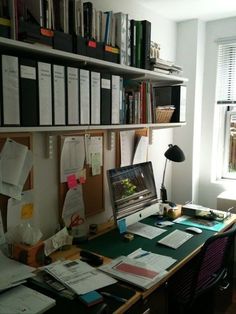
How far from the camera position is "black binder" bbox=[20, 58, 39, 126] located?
1.36 metres

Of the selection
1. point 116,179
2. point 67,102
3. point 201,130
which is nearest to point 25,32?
point 67,102

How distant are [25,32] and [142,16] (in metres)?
1.54

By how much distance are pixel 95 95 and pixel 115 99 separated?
19cm

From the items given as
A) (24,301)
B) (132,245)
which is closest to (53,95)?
(24,301)

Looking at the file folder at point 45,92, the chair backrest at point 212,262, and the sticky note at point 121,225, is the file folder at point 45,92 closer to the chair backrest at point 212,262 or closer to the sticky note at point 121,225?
the sticky note at point 121,225

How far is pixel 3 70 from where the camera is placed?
1.28 m

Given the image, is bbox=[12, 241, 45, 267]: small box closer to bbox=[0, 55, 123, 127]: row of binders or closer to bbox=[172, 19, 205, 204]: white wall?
bbox=[0, 55, 123, 127]: row of binders

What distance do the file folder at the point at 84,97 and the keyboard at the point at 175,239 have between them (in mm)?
915

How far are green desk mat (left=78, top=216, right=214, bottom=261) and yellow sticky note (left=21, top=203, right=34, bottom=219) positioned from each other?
1.21 feet

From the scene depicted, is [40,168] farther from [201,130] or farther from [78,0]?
[201,130]

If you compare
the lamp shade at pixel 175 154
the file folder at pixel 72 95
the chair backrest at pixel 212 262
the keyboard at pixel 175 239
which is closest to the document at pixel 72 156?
the file folder at pixel 72 95

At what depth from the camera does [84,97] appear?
1666 mm

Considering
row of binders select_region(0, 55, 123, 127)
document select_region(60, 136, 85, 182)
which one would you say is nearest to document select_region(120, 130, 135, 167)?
document select_region(60, 136, 85, 182)

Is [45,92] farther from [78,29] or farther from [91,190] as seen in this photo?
[91,190]
